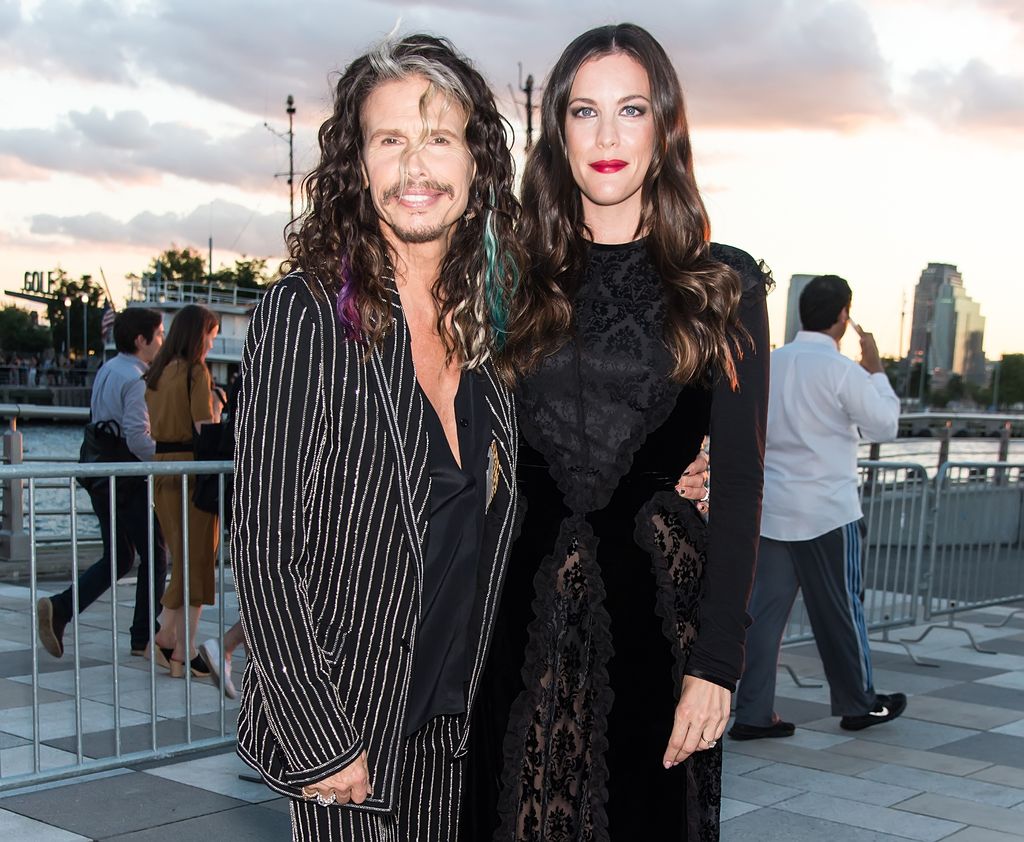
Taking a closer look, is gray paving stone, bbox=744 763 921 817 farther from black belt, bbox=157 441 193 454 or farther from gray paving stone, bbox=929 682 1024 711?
black belt, bbox=157 441 193 454

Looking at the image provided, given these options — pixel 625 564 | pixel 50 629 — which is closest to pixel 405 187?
pixel 625 564

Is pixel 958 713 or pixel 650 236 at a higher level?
pixel 650 236

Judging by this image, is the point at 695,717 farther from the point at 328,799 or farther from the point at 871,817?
the point at 871,817

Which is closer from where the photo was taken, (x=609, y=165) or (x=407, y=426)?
(x=407, y=426)

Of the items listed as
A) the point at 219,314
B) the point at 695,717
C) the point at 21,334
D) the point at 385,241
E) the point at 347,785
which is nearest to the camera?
the point at 347,785

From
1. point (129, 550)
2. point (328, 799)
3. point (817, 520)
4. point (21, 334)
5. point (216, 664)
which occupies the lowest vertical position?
point (21, 334)

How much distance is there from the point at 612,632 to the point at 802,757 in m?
3.57

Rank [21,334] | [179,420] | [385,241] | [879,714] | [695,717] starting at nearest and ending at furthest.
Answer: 1. [385,241]
2. [695,717]
3. [879,714]
4. [179,420]
5. [21,334]

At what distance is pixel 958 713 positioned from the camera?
6520mm

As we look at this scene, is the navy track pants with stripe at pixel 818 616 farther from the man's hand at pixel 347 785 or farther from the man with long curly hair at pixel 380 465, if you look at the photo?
the man's hand at pixel 347 785

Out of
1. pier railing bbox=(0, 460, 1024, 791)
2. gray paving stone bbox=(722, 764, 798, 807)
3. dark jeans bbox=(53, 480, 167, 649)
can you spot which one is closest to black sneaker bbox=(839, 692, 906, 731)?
gray paving stone bbox=(722, 764, 798, 807)

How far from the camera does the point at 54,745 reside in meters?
5.27

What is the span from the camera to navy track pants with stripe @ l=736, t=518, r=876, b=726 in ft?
19.0

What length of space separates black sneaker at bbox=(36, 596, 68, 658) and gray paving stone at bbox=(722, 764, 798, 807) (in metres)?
3.51
